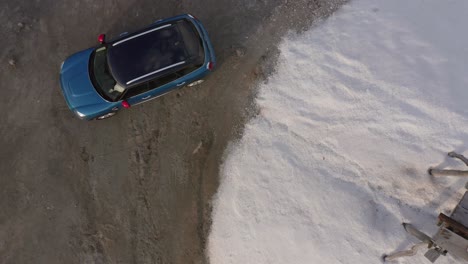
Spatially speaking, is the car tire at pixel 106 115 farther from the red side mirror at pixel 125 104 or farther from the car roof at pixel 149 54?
the car roof at pixel 149 54

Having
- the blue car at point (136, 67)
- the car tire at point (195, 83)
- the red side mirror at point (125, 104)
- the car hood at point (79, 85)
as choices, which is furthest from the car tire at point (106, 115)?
the car tire at point (195, 83)

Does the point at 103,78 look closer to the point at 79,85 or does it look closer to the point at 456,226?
the point at 79,85

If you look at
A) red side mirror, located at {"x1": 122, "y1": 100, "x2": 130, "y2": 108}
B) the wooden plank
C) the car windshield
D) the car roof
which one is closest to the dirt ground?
red side mirror, located at {"x1": 122, "y1": 100, "x2": 130, "y2": 108}

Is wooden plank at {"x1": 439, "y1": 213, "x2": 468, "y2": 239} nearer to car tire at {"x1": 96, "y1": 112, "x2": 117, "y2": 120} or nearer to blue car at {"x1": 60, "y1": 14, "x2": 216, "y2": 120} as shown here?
blue car at {"x1": 60, "y1": 14, "x2": 216, "y2": 120}

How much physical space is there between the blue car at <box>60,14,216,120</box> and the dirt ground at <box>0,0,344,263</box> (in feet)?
Answer: 2.79

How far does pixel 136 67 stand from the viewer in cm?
805

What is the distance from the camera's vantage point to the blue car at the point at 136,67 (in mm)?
8070

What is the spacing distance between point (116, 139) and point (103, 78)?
1.68 meters

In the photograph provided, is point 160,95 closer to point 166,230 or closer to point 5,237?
point 166,230

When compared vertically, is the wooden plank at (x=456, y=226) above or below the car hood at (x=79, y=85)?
below

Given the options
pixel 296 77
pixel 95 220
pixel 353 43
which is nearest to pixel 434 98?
pixel 353 43

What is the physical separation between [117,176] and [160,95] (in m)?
2.38

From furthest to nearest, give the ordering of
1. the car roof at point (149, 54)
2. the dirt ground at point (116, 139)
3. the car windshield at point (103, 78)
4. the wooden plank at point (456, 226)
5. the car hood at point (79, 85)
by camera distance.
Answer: the dirt ground at point (116, 139)
the car hood at point (79, 85)
the car windshield at point (103, 78)
the car roof at point (149, 54)
the wooden plank at point (456, 226)

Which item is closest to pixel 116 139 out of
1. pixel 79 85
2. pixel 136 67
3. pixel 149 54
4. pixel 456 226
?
pixel 79 85
